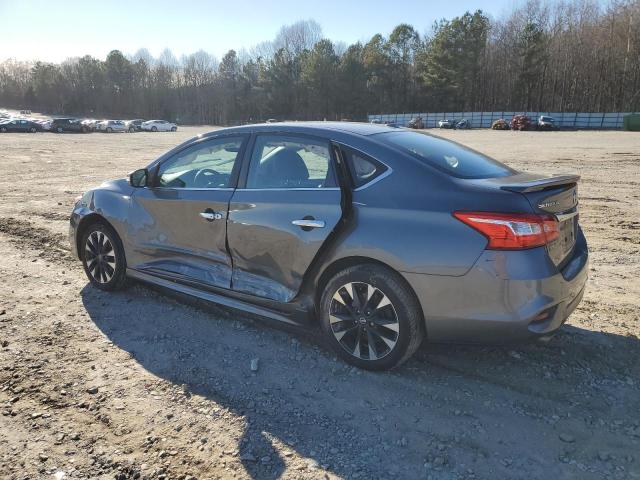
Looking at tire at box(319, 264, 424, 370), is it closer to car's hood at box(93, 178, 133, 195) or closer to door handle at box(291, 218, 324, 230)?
door handle at box(291, 218, 324, 230)

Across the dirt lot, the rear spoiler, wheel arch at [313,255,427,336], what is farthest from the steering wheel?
the rear spoiler

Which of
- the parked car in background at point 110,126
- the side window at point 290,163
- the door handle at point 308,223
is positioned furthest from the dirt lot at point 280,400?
the parked car in background at point 110,126

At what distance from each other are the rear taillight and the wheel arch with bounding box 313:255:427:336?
57 centimetres

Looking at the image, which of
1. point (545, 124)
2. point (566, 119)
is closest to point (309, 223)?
point (545, 124)

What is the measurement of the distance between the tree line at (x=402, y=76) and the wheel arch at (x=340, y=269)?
78710 millimetres

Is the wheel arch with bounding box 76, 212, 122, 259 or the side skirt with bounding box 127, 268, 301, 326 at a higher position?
the wheel arch with bounding box 76, 212, 122, 259

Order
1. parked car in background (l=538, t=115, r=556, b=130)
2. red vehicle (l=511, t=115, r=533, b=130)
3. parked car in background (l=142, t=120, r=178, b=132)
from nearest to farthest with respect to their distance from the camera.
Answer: parked car in background (l=538, t=115, r=556, b=130), red vehicle (l=511, t=115, r=533, b=130), parked car in background (l=142, t=120, r=178, b=132)

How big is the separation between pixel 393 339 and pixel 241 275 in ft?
4.47

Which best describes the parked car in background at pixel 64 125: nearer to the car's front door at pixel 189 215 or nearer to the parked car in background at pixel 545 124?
the parked car in background at pixel 545 124

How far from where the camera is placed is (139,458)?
271 cm

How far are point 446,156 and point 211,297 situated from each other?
2220 mm

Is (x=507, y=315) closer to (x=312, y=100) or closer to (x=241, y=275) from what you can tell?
(x=241, y=275)

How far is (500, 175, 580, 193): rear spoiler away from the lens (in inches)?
122

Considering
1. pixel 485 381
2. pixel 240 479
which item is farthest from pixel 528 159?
pixel 240 479
